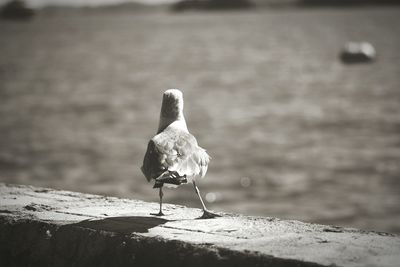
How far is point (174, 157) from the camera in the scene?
461cm

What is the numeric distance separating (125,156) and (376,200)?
9.98m

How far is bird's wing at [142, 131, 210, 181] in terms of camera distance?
4551mm

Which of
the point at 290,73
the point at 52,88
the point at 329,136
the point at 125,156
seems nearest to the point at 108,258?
the point at 125,156

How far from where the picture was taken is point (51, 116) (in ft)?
133

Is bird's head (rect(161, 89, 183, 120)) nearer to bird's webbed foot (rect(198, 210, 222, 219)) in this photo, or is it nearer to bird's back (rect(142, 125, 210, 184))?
bird's back (rect(142, 125, 210, 184))

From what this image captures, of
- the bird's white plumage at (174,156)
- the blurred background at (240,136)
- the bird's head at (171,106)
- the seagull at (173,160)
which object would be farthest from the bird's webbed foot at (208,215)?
the blurred background at (240,136)

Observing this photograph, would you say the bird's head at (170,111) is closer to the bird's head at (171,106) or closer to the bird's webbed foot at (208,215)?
the bird's head at (171,106)

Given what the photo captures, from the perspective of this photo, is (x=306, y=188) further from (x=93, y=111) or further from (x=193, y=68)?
(x=193, y=68)

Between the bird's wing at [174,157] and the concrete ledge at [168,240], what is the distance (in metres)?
0.31

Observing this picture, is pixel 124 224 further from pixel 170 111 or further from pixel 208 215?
pixel 170 111

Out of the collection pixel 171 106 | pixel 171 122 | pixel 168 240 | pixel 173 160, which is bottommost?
pixel 168 240

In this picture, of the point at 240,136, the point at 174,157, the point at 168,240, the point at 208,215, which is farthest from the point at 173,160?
the point at 240,136

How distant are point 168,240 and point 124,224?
496 mm

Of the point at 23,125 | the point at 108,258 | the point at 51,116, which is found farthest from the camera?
the point at 51,116
